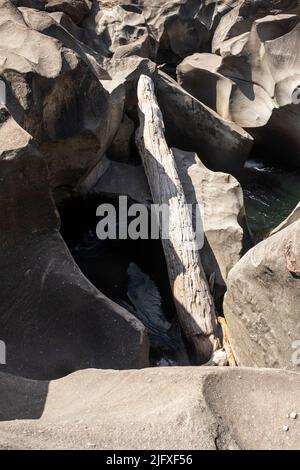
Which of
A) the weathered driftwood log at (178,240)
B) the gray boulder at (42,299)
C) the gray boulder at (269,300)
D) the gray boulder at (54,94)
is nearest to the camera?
the gray boulder at (269,300)

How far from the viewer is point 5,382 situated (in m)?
2.62

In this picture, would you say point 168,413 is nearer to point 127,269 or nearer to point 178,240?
point 178,240

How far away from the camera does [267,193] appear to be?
23.5 feet

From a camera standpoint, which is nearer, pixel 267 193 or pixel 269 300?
pixel 269 300

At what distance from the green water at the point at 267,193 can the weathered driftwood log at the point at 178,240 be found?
1317 millimetres

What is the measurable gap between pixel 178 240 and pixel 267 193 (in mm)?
2808

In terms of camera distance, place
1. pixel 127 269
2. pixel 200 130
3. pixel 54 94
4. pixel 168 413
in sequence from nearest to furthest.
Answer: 1. pixel 168 413
2. pixel 54 94
3. pixel 127 269
4. pixel 200 130

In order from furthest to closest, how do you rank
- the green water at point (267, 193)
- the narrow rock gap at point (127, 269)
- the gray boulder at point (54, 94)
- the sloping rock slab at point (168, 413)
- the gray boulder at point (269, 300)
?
1. the green water at point (267, 193)
2. the narrow rock gap at point (127, 269)
3. the gray boulder at point (54, 94)
4. the gray boulder at point (269, 300)
5. the sloping rock slab at point (168, 413)

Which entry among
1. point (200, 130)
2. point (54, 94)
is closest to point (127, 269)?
point (54, 94)

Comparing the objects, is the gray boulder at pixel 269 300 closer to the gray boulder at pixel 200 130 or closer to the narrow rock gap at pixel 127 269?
the narrow rock gap at pixel 127 269

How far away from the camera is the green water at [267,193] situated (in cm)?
643

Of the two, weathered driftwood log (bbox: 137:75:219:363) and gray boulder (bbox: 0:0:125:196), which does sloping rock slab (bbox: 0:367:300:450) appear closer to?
weathered driftwood log (bbox: 137:75:219:363)

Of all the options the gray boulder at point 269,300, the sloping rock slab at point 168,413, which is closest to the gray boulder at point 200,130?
the gray boulder at point 269,300
